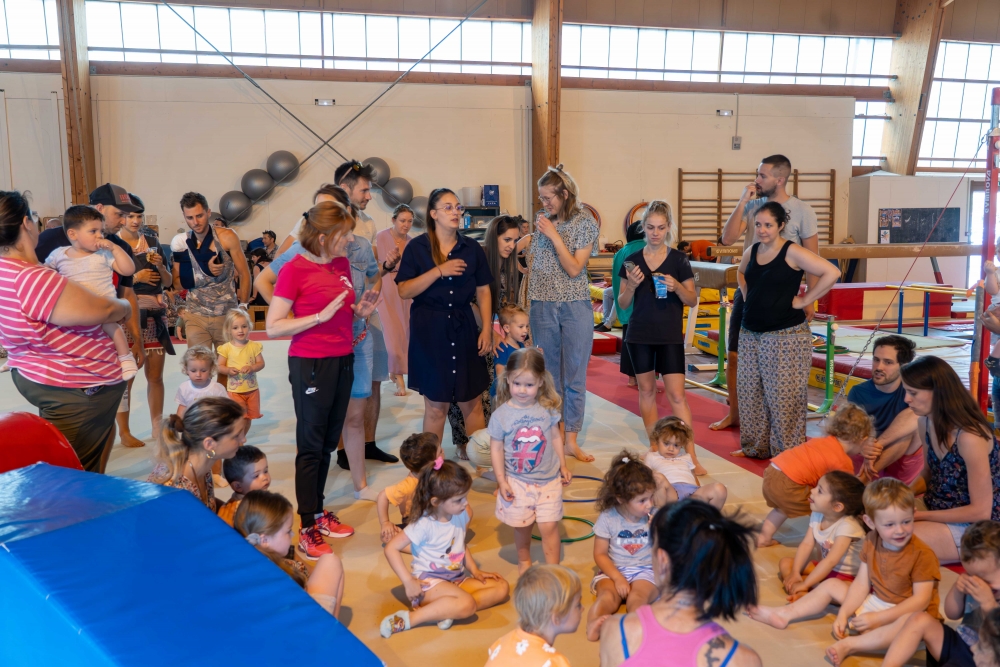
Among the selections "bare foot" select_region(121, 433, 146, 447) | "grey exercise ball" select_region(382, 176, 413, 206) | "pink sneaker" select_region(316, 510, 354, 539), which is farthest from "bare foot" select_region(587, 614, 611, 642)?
"grey exercise ball" select_region(382, 176, 413, 206)

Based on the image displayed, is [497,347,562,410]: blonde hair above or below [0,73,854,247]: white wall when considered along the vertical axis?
below

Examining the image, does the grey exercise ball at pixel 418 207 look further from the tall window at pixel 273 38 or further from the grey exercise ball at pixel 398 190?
the tall window at pixel 273 38

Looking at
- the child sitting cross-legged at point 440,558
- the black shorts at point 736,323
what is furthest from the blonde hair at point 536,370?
the black shorts at point 736,323

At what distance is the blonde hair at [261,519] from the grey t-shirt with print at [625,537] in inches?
42.3

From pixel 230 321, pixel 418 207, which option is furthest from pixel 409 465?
pixel 418 207

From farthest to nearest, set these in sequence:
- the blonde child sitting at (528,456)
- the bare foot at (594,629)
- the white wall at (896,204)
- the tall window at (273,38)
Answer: the white wall at (896,204)
the tall window at (273,38)
the blonde child sitting at (528,456)
the bare foot at (594,629)

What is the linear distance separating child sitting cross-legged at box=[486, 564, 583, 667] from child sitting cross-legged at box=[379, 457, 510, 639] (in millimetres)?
761

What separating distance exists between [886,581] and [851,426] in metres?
0.83

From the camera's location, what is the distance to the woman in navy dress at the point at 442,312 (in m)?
3.72

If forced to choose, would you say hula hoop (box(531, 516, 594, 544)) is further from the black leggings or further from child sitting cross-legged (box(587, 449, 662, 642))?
the black leggings

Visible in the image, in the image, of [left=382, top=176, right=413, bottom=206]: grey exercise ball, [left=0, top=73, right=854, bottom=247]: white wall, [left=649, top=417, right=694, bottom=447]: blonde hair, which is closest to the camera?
[left=649, top=417, right=694, bottom=447]: blonde hair

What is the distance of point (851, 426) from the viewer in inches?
122

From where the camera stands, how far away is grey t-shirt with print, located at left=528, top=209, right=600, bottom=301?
418 centimetres

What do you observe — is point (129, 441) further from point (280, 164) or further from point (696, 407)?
point (280, 164)
